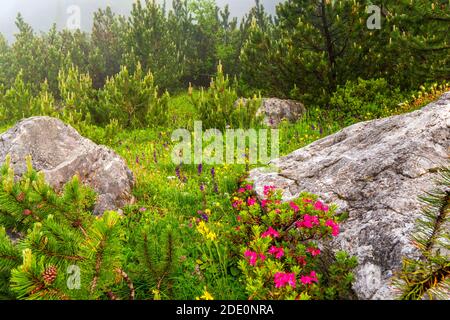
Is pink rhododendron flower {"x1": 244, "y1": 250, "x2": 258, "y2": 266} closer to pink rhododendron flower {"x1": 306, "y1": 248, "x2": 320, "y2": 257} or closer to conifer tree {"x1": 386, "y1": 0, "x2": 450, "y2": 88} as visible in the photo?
pink rhododendron flower {"x1": 306, "y1": 248, "x2": 320, "y2": 257}

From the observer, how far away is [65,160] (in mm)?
4941

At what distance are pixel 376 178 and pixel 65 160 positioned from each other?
14.4 feet

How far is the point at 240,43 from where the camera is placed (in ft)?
70.6

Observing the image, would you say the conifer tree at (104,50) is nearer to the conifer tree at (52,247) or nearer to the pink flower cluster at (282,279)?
the conifer tree at (52,247)

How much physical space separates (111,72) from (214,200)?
2007cm

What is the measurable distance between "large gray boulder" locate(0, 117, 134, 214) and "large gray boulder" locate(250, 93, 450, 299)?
211 centimetres

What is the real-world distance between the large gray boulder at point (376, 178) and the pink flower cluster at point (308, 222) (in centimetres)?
26

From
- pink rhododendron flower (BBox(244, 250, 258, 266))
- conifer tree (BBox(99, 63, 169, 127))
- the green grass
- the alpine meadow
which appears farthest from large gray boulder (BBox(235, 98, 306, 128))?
pink rhododendron flower (BBox(244, 250, 258, 266))

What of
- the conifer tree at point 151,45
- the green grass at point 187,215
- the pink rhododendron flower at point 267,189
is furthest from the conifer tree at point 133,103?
the pink rhododendron flower at point 267,189

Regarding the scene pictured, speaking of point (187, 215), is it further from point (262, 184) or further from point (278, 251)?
point (278, 251)

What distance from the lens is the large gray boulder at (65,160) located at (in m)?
4.60

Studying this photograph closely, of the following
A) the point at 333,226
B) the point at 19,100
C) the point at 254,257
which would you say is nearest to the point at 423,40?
the point at 333,226

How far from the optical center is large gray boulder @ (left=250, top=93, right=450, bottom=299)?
2.69 meters
